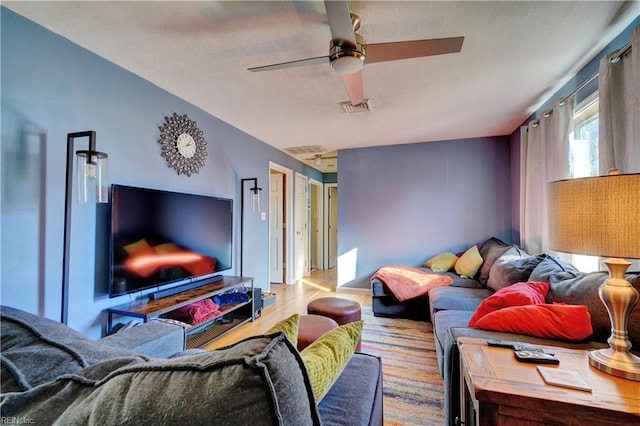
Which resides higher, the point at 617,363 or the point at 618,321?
the point at 618,321

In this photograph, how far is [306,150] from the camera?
187 inches

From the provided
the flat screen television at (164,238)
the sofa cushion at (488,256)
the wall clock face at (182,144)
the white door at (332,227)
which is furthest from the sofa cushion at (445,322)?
the white door at (332,227)

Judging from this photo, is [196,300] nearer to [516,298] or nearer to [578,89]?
[516,298]

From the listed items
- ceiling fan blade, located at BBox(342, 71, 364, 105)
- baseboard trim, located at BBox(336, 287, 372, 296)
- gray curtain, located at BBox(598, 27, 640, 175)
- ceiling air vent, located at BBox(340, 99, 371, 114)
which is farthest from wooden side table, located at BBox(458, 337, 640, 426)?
baseboard trim, located at BBox(336, 287, 372, 296)

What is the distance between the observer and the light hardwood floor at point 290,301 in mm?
2930

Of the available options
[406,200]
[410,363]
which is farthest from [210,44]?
[406,200]

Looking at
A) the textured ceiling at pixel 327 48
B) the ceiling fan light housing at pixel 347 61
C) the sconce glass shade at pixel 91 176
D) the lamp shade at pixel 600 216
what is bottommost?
the lamp shade at pixel 600 216

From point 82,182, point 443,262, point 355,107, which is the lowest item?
point 443,262

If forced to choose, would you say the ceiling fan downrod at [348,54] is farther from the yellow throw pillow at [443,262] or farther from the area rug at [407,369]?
the yellow throw pillow at [443,262]

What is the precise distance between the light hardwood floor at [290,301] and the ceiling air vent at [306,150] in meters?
2.36

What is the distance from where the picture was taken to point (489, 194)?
13.3 feet

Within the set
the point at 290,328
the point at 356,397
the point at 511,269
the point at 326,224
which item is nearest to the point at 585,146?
the point at 511,269

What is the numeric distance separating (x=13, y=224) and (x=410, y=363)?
112 inches

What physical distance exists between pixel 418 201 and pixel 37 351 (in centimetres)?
430
